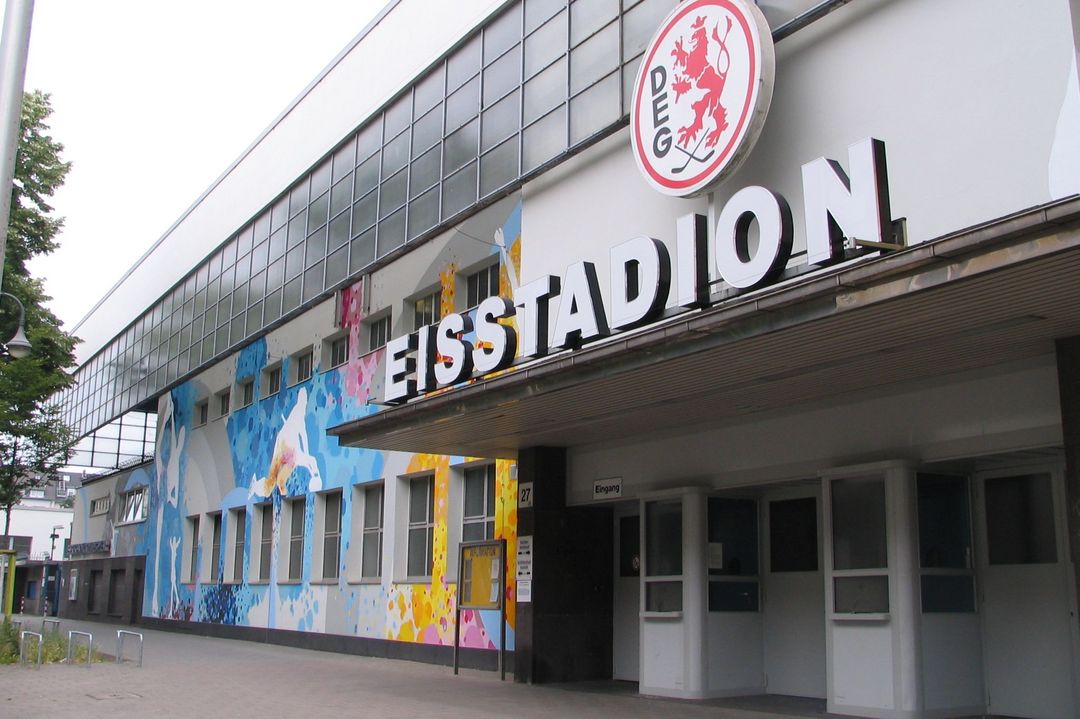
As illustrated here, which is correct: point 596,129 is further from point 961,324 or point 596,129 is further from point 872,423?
point 961,324

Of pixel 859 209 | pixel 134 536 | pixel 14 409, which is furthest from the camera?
pixel 134 536

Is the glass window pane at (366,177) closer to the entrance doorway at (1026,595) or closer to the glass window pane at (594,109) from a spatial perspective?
the glass window pane at (594,109)

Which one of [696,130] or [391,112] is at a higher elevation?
[391,112]

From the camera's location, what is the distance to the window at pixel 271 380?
2791 cm

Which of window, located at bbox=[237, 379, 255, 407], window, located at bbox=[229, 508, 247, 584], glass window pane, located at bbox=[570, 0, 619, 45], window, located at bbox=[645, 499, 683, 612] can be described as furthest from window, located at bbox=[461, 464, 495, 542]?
window, located at bbox=[237, 379, 255, 407]

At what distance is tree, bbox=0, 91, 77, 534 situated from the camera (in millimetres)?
24141

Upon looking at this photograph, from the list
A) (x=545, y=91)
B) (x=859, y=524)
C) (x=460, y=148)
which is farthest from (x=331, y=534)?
(x=859, y=524)

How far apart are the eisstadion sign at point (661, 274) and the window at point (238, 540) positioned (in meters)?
14.5

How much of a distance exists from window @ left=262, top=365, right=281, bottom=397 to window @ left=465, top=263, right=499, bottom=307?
9325 millimetres

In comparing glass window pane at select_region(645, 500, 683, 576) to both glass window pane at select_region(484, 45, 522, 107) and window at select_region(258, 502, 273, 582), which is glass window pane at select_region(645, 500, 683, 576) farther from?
window at select_region(258, 502, 273, 582)

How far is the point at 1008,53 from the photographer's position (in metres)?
10.4

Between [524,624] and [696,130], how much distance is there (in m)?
7.18

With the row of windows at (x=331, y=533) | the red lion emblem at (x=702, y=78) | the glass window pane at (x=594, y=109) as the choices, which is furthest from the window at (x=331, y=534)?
the red lion emblem at (x=702, y=78)

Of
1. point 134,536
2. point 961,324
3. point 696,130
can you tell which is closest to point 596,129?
point 696,130
